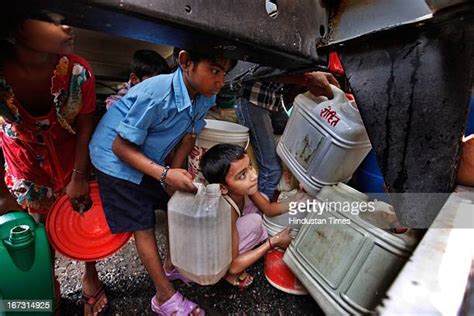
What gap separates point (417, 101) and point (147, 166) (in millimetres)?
946

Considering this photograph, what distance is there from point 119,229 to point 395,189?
3.80 ft

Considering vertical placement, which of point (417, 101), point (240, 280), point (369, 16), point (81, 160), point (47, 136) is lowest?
point (240, 280)

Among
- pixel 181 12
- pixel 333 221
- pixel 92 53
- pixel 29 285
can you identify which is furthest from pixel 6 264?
pixel 92 53

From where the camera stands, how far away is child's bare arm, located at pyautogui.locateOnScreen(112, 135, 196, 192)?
107cm

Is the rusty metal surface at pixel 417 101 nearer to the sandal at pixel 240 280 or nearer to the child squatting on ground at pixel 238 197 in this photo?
the child squatting on ground at pixel 238 197

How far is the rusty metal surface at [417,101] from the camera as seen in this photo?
64 centimetres

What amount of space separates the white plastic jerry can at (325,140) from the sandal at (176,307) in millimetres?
874

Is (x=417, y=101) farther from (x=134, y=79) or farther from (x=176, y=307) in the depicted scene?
(x=134, y=79)

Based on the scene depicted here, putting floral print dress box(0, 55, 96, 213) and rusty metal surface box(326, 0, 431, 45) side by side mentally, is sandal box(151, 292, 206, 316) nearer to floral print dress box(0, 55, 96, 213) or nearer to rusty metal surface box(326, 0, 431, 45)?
floral print dress box(0, 55, 96, 213)

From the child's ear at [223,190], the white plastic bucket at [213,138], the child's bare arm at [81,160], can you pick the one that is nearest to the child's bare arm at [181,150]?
the white plastic bucket at [213,138]

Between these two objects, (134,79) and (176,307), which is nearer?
(176,307)

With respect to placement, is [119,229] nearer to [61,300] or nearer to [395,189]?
[61,300]

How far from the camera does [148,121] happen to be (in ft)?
3.59

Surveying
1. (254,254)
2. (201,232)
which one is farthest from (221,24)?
(254,254)
